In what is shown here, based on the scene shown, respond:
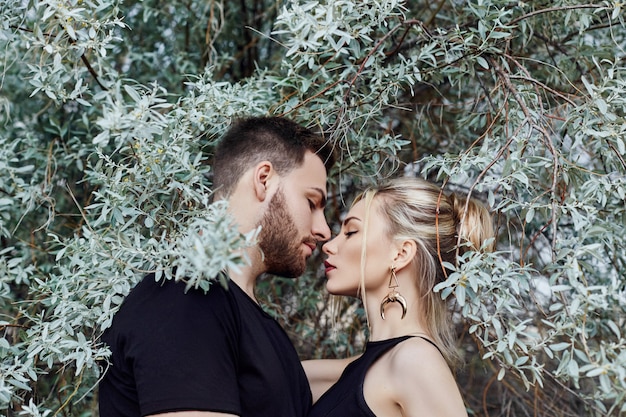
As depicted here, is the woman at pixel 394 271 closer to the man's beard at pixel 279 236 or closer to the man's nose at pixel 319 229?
the man's nose at pixel 319 229

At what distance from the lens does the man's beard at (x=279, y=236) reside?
2.22 metres

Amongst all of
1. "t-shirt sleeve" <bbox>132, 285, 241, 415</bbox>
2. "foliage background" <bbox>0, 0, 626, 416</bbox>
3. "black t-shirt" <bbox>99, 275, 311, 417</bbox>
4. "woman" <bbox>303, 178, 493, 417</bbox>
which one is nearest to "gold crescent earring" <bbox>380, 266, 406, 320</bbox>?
"woman" <bbox>303, 178, 493, 417</bbox>

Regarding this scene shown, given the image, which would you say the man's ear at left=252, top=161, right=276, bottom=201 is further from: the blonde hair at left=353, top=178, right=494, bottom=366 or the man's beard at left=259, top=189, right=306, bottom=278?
the blonde hair at left=353, top=178, right=494, bottom=366

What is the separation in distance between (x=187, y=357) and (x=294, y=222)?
0.59m

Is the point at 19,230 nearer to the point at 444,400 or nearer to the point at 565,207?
the point at 444,400

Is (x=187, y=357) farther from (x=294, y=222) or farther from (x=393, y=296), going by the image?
(x=393, y=296)

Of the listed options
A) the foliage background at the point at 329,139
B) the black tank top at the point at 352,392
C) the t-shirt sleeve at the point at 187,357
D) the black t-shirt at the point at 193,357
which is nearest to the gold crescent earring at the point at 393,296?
the black tank top at the point at 352,392

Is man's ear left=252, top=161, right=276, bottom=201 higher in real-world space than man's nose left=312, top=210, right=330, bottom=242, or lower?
higher

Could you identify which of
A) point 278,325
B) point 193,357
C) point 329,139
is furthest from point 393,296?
point 193,357

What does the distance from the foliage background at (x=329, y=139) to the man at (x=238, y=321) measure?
90mm

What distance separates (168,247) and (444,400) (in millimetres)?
827

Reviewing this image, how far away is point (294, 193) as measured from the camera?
2270mm

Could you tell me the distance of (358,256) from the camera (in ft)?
7.86

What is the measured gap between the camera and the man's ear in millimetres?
2217
